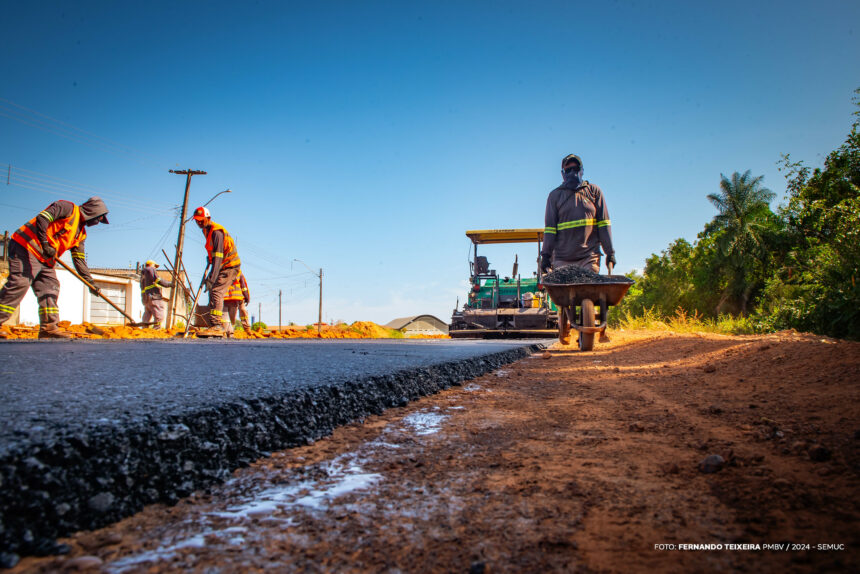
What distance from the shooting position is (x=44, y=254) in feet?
23.0

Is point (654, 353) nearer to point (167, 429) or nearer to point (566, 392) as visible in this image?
point (566, 392)

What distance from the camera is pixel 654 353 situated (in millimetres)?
6699

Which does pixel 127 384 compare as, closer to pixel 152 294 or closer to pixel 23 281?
pixel 23 281

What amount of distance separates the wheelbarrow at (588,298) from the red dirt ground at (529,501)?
4.15 metres

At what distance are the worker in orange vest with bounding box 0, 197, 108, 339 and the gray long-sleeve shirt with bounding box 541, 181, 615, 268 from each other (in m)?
7.01

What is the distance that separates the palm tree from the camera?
38.4 m

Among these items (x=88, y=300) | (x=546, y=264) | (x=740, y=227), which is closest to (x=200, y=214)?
(x=546, y=264)

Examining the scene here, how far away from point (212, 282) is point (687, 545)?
386 inches

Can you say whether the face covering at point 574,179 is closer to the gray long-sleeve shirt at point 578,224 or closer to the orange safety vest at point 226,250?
the gray long-sleeve shirt at point 578,224

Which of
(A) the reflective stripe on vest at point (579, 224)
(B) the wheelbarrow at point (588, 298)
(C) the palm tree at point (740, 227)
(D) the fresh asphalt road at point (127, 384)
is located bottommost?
(D) the fresh asphalt road at point (127, 384)

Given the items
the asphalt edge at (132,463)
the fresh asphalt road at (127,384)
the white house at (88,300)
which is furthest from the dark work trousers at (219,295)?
the white house at (88,300)

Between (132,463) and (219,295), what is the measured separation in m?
9.14

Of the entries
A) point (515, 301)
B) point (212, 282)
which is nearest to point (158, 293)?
point (212, 282)

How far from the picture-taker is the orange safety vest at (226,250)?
32.2 ft
